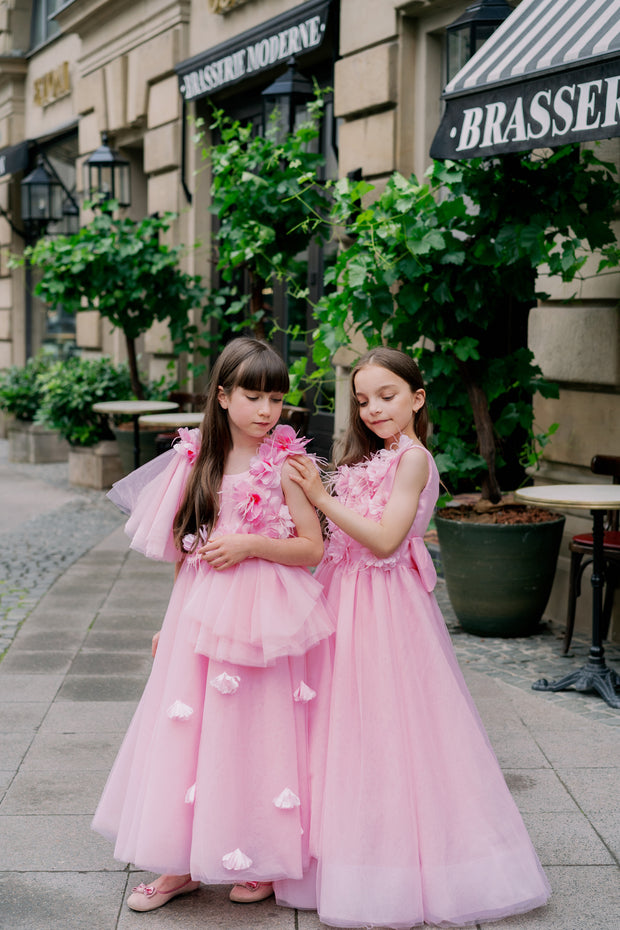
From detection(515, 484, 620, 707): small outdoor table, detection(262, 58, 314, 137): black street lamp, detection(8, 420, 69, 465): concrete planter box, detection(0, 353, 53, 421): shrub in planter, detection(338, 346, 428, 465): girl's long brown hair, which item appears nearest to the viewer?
detection(338, 346, 428, 465): girl's long brown hair

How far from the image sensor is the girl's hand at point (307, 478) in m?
2.93

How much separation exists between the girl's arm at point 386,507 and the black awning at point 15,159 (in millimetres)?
15335

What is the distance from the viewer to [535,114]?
4.59 m

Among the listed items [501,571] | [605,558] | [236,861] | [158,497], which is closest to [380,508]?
[158,497]

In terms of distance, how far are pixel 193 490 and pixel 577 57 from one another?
254cm

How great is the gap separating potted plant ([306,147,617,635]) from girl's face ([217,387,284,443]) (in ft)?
8.10

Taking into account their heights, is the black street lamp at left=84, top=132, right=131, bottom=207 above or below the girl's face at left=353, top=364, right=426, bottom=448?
above

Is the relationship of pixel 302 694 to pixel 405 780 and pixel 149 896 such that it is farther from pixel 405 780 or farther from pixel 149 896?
pixel 149 896

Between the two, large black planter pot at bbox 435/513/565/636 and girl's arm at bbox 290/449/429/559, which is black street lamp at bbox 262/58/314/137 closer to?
large black planter pot at bbox 435/513/565/636

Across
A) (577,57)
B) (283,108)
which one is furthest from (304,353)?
(577,57)

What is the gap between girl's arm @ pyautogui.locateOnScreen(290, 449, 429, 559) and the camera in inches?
115

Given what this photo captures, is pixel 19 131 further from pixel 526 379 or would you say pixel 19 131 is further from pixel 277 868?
pixel 277 868

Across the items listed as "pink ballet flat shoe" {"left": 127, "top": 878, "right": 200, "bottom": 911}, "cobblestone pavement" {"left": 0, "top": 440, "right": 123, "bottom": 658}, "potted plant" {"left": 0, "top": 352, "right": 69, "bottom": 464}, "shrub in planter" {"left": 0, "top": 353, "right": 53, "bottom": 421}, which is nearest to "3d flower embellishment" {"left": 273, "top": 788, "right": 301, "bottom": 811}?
"pink ballet flat shoe" {"left": 127, "top": 878, "right": 200, "bottom": 911}

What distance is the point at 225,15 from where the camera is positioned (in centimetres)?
1067
